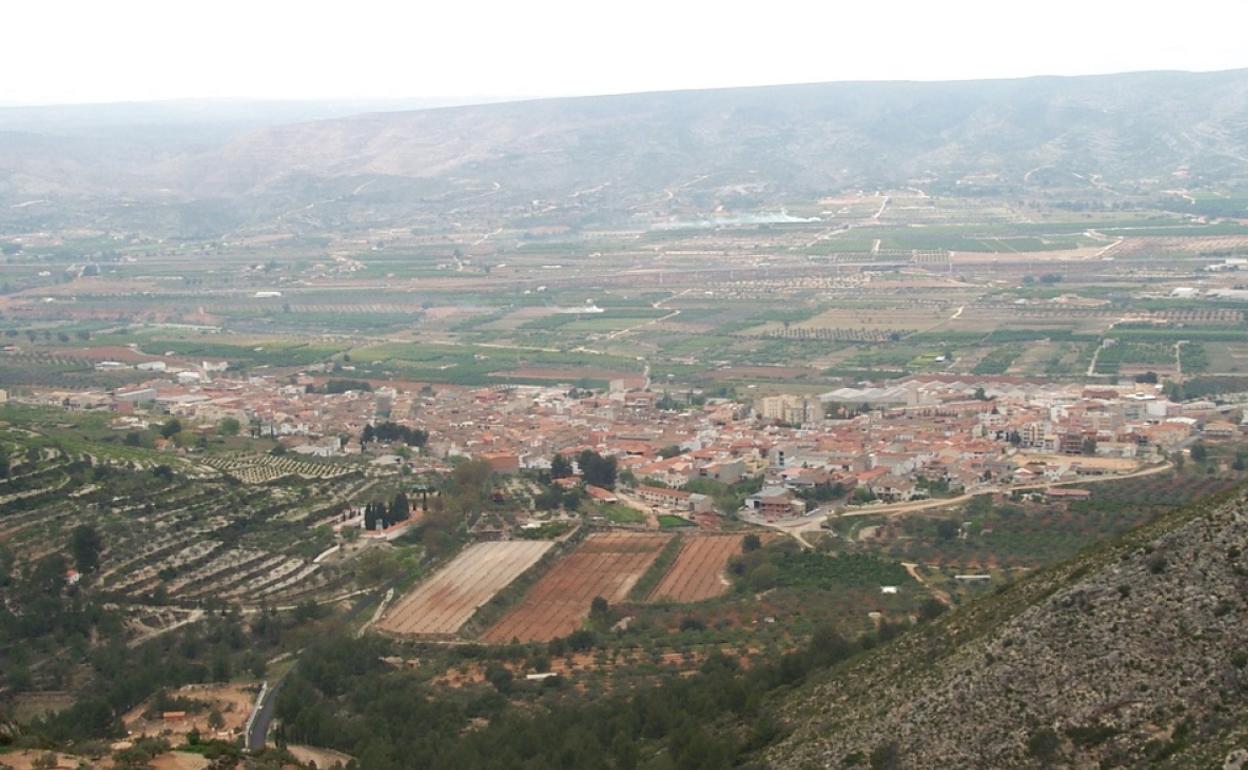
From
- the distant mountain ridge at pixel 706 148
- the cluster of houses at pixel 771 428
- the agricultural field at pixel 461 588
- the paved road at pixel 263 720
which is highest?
the paved road at pixel 263 720

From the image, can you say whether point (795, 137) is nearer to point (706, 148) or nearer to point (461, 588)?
point (706, 148)

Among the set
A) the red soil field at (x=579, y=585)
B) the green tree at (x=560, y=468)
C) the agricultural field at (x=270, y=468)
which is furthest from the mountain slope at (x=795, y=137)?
the red soil field at (x=579, y=585)

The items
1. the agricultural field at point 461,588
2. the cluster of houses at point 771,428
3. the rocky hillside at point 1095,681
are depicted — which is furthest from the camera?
the cluster of houses at point 771,428

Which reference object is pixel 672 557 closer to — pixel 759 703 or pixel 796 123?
pixel 759 703

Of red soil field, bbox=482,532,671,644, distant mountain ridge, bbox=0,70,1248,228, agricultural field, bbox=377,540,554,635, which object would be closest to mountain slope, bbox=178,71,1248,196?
distant mountain ridge, bbox=0,70,1248,228

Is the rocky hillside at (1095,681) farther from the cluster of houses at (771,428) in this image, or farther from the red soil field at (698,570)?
the cluster of houses at (771,428)

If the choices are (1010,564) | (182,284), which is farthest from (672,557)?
(182,284)

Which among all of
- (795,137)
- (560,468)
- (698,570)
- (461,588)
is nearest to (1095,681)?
(698,570)

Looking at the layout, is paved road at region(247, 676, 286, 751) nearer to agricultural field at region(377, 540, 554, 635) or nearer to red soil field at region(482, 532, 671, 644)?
agricultural field at region(377, 540, 554, 635)
